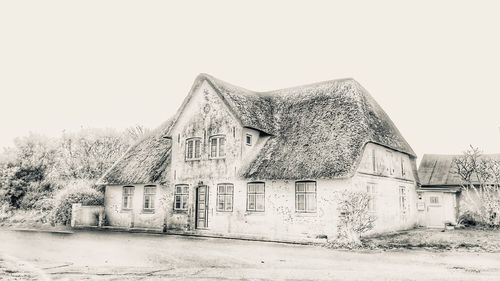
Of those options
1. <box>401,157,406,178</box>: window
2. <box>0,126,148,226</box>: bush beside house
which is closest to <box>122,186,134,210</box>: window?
<box>0,126,148,226</box>: bush beside house

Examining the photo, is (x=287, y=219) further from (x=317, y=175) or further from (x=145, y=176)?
(x=145, y=176)

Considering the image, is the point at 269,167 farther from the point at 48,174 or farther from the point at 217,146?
the point at 48,174

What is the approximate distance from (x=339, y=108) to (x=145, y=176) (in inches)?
488

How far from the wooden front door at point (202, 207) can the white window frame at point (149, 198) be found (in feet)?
11.6

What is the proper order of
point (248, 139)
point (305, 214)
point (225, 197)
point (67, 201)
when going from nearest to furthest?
1. point (305, 214)
2. point (225, 197)
3. point (248, 139)
4. point (67, 201)

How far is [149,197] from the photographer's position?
86.8 feet

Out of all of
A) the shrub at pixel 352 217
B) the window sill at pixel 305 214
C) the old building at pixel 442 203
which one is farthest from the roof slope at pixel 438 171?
the window sill at pixel 305 214

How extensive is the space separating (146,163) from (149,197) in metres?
2.35

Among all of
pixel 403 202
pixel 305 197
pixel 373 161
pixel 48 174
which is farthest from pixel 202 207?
pixel 48 174

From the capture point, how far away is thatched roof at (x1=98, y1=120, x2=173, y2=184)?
26141 millimetres

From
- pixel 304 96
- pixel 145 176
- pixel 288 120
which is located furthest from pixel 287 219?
pixel 145 176

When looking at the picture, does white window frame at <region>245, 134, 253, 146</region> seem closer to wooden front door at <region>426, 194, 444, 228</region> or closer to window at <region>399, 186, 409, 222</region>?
window at <region>399, 186, 409, 222</region>

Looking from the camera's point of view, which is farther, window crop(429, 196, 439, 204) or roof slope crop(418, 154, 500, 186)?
roof slope crop(418, 154, 500, 186)

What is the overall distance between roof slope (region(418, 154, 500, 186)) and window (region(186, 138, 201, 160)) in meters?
17.3
